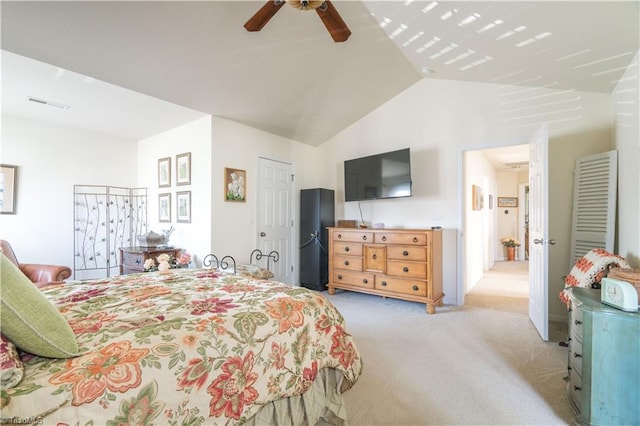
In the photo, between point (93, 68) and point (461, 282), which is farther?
point (461, 282)

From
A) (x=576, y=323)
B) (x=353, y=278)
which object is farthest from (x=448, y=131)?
(x=576, y=323)

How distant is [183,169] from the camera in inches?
155

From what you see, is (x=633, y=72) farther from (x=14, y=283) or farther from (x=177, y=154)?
(x=177, y=154)

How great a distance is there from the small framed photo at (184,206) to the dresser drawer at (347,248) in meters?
2.04

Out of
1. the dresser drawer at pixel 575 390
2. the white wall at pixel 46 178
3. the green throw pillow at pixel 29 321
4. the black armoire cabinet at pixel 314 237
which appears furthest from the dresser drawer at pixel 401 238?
the white wall at pixel 46 178

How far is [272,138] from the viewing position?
14.4 ft

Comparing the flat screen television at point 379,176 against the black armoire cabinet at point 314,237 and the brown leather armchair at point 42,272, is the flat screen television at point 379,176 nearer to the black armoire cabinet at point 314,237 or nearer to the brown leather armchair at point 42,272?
the black armoire cabinet at point 314,237

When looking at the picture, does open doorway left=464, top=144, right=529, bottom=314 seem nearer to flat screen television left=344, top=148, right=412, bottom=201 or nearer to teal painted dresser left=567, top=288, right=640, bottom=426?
flat screen television left=344, top=148, right=412, bottom=201

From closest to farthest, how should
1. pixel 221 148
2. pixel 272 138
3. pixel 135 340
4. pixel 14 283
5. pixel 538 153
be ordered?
pixel 14 283, pixel 135 340, pixel 538 153, pixel 221 148, pixel 272 138

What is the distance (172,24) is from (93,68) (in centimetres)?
89

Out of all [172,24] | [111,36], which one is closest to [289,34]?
[172,24]

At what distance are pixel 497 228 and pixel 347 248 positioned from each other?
18.8 feet

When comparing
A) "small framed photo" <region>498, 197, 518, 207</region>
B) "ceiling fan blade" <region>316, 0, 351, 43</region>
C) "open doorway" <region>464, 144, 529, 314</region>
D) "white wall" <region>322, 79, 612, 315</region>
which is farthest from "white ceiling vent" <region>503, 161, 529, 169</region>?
"ceiling fan blade" <region>316, 0, 351, 43</region>

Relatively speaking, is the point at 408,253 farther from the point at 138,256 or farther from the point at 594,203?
the point at 138,256
